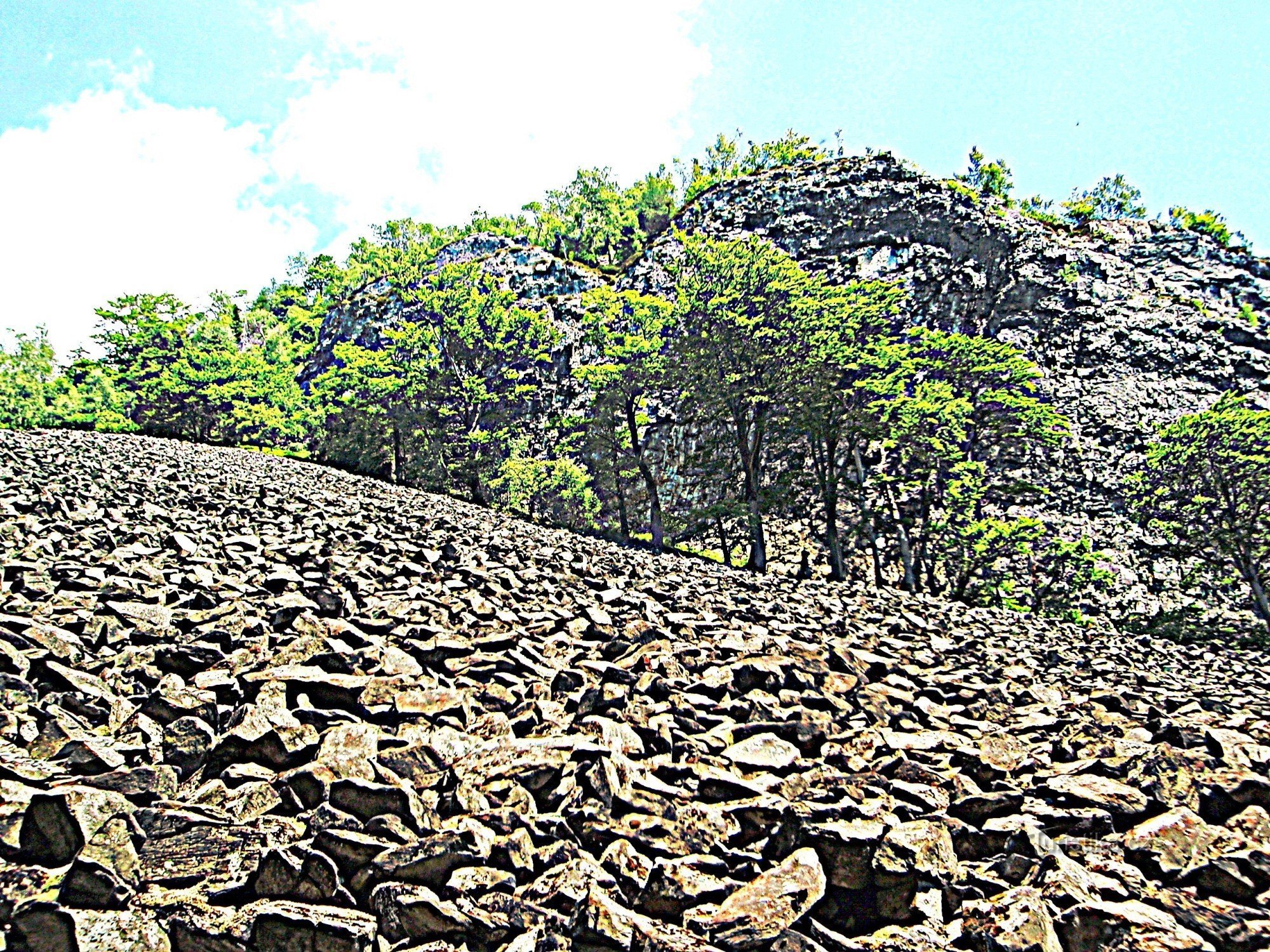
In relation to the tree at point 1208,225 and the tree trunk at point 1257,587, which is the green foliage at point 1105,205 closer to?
the tree at point 1208,225

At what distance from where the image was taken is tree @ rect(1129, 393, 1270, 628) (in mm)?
32125

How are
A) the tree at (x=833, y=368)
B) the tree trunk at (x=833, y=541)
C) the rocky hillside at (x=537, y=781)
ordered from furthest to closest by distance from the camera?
the tree trunk at (x=833, y=541) < the tree at (x=833, y=368) < the rocky hillside at (x=537, y=781)

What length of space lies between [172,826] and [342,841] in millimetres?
1057

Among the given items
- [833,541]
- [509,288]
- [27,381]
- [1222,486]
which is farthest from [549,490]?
[27,381]

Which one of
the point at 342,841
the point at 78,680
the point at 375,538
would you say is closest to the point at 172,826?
the point at 342,841

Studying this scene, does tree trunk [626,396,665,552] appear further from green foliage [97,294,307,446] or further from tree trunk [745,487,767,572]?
green foliage [97,294,307,446]

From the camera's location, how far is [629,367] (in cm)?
3281

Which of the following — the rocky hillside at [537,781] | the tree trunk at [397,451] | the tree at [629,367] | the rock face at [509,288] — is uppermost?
the rock face at [509,288]

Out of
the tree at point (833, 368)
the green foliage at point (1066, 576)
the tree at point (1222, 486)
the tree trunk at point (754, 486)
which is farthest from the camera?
the green foliage at point (1066, 576)

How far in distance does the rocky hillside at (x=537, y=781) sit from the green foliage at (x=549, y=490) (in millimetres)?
35374

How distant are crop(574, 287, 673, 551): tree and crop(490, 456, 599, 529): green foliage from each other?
10572 millimetres

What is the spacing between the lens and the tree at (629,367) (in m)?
32.7

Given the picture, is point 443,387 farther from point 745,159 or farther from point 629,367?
point 745,159

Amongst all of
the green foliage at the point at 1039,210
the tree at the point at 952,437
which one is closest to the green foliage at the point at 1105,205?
the green foliage at the point at 1039,210
